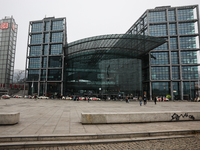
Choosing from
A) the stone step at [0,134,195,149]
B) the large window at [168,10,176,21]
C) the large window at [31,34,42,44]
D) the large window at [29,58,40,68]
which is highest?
the large window at [168,10,176,21]

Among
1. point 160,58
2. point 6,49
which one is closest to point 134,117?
point 160,58

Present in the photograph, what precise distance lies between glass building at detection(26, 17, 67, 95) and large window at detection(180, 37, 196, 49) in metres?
52.8

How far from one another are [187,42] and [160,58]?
13.9 meters

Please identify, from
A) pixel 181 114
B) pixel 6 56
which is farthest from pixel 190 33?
pixel 6 56

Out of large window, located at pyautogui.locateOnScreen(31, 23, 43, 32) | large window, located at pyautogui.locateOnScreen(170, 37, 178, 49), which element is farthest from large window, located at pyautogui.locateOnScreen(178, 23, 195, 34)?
large window, located at pyautogui.locateOnScreen(31, 23, 43, 32)

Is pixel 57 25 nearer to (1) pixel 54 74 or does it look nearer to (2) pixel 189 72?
(1) pixel 54 74

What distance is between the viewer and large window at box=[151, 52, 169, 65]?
57.9 metres

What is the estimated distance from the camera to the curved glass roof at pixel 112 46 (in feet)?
152

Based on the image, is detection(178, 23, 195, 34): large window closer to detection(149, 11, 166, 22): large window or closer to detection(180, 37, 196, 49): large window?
detection(180, 37, 196, 49): large window

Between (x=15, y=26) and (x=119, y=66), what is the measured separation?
83635 mm

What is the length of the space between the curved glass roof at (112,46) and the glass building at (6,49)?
50323mm

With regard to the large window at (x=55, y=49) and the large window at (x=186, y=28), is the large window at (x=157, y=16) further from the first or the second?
the large window at (x=55, y=49)

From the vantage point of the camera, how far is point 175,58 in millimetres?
58375

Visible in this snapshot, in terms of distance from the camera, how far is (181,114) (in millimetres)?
10062
